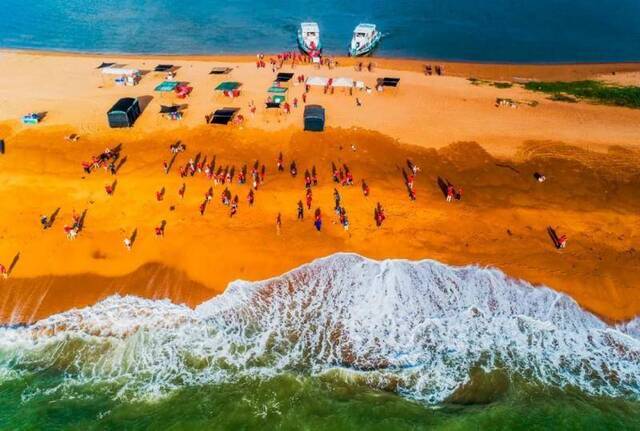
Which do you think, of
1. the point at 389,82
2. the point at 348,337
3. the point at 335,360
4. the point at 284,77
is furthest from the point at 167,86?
the point at 335,360

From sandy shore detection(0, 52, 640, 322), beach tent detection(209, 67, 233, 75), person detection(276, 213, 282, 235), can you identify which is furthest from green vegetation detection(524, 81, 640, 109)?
person detection(276, 213, 282, 235)

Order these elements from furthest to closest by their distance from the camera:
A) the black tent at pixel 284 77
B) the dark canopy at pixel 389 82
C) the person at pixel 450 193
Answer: the black tent at pixel 284 77 → the dark canopy at pixel 389 82 → the person at pixel 450 193

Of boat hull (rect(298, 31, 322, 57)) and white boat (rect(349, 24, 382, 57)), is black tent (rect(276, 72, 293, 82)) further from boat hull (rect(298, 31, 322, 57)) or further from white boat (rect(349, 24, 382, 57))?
white boat (rect(349, 24, 382, 57))

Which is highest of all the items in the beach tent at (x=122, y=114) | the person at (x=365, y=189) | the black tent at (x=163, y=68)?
the black tent at (x=163, y=68)

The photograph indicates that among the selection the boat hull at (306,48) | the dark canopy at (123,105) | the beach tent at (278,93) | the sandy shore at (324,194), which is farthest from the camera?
the boat hull at (306,48)

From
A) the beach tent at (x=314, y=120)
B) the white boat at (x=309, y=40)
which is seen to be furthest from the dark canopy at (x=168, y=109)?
the white boat at (x=309, y=40)

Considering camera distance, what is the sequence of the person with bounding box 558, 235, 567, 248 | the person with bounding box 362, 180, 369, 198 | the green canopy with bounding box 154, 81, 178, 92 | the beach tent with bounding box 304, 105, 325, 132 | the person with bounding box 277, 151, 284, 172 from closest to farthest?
the person with bounding box 558, 235, 567, 248 → the person with bounding box 362, 180, 369, 198 → the person with bounding box 277, 151, 284, 172 → the beach tent with bounding box 304, 105, 325, 132 → the green canopy with bounding box 154, 81, 178, 92

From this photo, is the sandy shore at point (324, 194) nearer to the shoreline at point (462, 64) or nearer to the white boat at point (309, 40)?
the shoreline at point (462, 64)

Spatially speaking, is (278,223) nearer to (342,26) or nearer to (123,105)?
(123,105)
